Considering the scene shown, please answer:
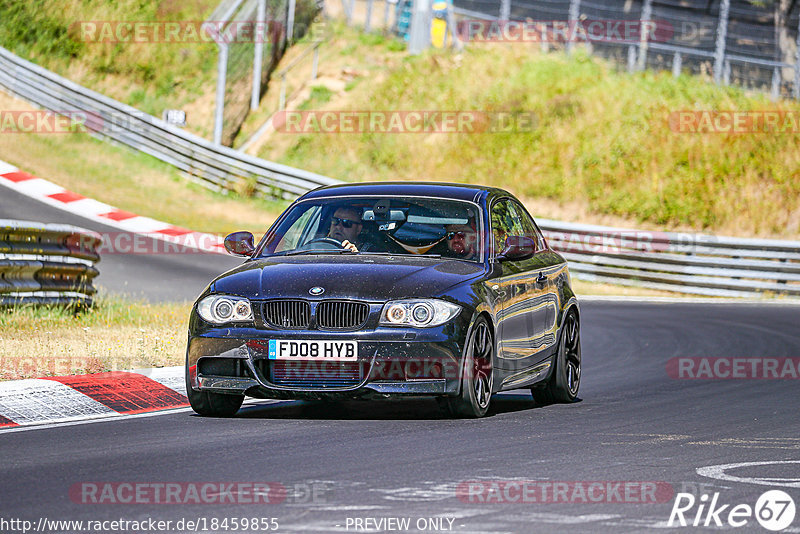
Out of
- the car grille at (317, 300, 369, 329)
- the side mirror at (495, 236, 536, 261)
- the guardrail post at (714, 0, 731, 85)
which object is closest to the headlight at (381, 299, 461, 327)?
the car grille at (317, 300, 369, 329)

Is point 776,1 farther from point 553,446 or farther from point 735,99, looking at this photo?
point 553,446

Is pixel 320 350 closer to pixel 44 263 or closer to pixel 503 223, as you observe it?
pixel 503 223

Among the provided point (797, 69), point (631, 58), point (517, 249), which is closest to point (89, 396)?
point (517, 249)

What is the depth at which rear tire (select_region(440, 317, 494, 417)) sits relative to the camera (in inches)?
347

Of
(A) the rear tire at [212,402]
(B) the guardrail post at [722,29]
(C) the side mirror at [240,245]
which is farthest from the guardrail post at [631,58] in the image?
(A) the rear tire at [212,402]

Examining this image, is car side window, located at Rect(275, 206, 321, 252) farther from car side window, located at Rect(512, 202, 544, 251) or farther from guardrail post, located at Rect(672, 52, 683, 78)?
guardrail post, located at Rect(672, 52, 683, 78)

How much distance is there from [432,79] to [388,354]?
100ft

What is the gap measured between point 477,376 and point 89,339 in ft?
15.7

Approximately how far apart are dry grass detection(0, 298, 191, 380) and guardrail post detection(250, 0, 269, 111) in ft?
68.3

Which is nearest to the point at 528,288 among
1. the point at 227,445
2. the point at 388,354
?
the point at 388,354

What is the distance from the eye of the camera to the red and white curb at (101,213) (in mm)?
26203

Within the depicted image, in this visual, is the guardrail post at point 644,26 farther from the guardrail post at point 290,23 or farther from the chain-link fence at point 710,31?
the guardrail post at point 290,23

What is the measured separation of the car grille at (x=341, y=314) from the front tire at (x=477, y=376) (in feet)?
2.30

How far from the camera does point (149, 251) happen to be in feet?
79.9
